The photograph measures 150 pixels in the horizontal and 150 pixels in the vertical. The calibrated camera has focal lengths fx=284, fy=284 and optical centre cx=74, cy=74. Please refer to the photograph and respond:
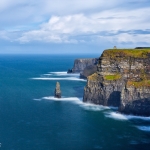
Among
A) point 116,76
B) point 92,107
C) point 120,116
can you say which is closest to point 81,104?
point 92,107

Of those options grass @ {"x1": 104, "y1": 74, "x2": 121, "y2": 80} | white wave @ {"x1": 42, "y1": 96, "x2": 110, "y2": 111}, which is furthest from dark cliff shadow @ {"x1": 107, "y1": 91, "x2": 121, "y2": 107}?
grass @ {"x1": 104, "y1": 74, "x2": 121, "y2": 80}

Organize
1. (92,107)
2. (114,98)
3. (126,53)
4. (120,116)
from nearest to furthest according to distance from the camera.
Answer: (120,116)
(92,107)
(114,98)
(126,53)

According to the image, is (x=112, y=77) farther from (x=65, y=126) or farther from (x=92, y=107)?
(x=65, y=126)

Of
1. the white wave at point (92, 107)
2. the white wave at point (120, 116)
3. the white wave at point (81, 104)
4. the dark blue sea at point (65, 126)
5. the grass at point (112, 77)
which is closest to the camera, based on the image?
the dark blue sea at point (65, 126)

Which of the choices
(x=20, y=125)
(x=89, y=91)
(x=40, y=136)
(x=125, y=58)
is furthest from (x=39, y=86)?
(x=40, y=136)

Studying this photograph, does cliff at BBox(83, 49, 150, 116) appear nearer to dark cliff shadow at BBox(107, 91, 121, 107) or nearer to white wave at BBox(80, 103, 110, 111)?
dark cliff shadow at BBox(107, 91, 121, 107)

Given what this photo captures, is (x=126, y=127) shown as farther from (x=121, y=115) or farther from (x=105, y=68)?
(x=105, y=68)

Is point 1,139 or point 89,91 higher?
point 89,91

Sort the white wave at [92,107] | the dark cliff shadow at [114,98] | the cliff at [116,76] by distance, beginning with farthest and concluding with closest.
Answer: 1. the dark cliff shadow at [114,98]
2. the cliff at [116,76]
3. the white wave at [92,107]

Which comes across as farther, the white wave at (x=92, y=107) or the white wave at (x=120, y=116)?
the white wave at (x=92, y=107)

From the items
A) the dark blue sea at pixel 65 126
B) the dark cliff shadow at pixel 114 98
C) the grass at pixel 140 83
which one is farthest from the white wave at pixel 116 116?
the grass at pixel 140 83

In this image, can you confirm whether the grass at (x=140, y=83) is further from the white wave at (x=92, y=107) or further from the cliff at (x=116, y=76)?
the white wave at (x=92, y=107)
